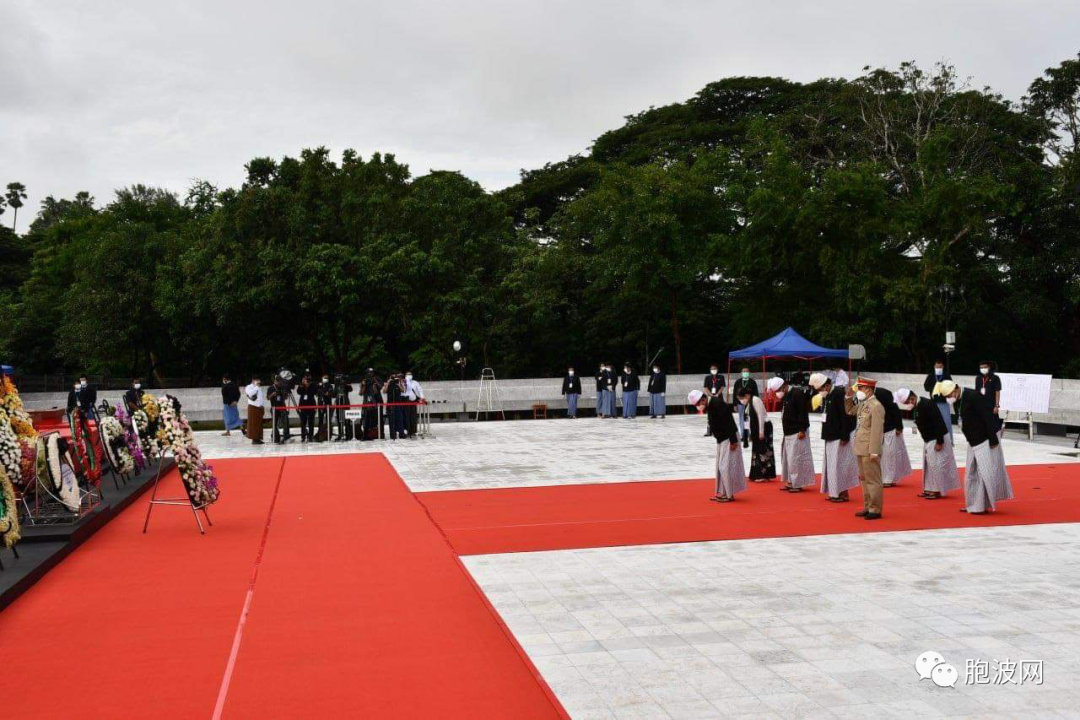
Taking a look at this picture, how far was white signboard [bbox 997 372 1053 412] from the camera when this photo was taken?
2133cm

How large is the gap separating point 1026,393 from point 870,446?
1247 centimetres

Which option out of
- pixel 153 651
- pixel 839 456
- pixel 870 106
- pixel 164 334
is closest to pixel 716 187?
pixel 870 106

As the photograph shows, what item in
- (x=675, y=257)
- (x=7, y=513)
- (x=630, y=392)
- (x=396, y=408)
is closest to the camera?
(x=7, y=513)

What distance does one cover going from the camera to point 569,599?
26.1 feet

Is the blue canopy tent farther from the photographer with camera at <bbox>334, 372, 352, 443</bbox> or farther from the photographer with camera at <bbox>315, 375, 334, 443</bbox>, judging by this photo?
the photographer with camera at <bbox>315, 375, 334, 443</bbox>

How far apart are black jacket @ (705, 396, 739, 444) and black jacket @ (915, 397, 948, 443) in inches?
99.9

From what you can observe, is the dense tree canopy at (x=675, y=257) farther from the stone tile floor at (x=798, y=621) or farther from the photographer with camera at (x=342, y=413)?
the stone tile floor at (x=798, y=621)

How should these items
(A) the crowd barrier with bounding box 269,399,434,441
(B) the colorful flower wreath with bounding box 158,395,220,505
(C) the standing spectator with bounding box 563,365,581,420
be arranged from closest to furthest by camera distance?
(B) the colorful flower wreath with bounding box 158,395,220,505 → (A) the crowd barrier with bounding box 269,399,434,441 → (C) the standing spectator with bounding box 563,365,581,420

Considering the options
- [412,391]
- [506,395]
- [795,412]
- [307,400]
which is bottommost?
[506,395]

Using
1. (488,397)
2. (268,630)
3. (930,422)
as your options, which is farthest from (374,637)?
(488,397)

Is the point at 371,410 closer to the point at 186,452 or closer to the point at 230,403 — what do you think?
the point at 230,403

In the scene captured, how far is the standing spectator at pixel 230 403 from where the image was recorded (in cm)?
2591

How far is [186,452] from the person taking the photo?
10789mm

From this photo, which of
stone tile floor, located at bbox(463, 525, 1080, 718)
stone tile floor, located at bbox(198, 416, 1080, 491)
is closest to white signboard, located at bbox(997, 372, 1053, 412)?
stone tile floor, located at bbox(198, 416, 1080, 491)
